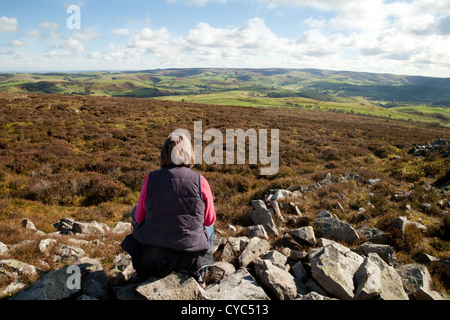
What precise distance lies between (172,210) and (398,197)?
28.1ft

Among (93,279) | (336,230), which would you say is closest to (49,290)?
(93,279)

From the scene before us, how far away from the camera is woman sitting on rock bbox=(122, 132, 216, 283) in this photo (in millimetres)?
2967

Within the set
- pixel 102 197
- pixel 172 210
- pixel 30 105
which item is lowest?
pixel 102 197

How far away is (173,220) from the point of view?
296 centimetres

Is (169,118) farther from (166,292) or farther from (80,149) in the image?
(166,292)

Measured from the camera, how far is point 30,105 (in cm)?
2638

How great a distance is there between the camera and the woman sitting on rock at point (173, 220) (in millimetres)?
2967

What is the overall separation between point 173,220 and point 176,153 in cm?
93

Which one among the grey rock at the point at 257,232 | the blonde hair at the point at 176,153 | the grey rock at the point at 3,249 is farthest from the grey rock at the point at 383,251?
the grey rock at the point at 3,249

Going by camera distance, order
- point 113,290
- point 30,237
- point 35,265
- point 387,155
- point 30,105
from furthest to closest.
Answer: point 30,105 → point 387,155 → point 30,237 → point 35,265 → point 113,290

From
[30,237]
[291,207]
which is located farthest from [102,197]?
[291,207]

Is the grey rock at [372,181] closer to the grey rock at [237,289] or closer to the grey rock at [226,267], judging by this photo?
the grey rock at [226,267]
